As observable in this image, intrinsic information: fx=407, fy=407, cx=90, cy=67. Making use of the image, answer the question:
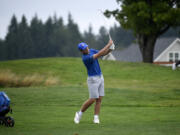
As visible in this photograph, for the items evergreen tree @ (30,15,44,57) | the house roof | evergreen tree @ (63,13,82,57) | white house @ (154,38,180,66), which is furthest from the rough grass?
evergreen tree @ (63,13,82,57)

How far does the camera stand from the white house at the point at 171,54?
6209 centimetres

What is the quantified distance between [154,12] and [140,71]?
6.99 meters

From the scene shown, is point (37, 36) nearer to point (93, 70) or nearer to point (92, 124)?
point (93, 70)

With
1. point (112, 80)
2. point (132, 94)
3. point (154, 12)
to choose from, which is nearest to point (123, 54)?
point (154, 12)

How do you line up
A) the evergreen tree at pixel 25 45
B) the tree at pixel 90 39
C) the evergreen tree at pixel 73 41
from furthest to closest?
the tree at pixel 90 39 < the evergreen tree at pixel 73 41 < the evergreen tree at pixel 25 45

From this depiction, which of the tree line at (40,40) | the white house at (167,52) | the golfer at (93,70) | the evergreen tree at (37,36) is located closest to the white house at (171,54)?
the white house at (167,52)

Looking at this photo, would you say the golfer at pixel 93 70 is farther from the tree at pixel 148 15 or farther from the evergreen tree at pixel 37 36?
the evergreen tree at pixel 37 36

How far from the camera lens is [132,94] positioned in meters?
19.1

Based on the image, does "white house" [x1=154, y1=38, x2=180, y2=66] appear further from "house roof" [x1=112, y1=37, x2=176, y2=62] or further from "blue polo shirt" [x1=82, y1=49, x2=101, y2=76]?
"blue polo shirt" [x1=82, y1=49, x2=101, y2=76]

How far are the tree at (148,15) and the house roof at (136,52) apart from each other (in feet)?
69.7

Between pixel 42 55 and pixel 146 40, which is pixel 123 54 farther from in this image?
pixel 42 55

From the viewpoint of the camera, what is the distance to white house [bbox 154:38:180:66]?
204 feet

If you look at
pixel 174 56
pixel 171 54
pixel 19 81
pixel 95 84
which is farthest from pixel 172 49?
pixel 95 84

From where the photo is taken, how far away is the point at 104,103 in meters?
16.4
